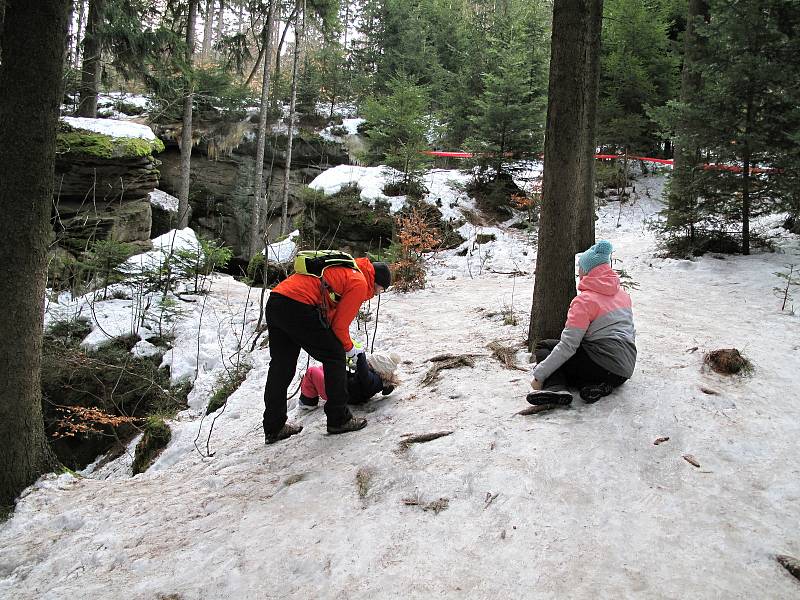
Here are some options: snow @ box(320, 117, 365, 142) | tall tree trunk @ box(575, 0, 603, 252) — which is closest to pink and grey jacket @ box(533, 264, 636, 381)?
tall tree trunk @ box(575, 0, 603, 252)

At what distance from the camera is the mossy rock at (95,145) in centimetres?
1027

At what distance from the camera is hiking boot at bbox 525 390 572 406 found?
3731mm

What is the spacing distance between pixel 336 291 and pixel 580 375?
207 centimetres

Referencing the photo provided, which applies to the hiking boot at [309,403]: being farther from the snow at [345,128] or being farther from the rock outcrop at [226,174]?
the snow at [345,128]

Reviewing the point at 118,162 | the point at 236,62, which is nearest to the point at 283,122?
the point at 236,62

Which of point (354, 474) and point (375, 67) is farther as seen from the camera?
point (375, 67)

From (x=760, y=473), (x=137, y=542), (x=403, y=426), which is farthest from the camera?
(x=403, y=426)

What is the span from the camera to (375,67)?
3256 cm

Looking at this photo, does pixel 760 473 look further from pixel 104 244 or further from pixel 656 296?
pixel 104 244

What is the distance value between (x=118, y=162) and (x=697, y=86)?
13.2 m

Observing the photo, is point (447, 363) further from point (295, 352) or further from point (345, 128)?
point (345, 128)

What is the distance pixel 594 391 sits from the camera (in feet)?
12.5

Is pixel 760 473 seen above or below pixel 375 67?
below

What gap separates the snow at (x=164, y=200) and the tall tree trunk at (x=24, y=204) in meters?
18.3
